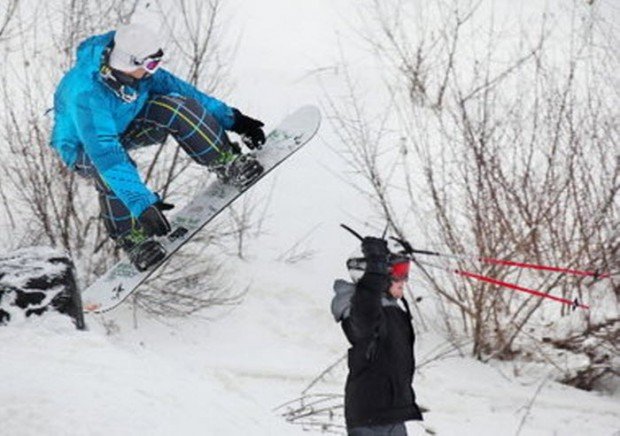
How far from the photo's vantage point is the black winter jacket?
12.2 feet

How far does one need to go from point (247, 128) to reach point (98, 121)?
987mm

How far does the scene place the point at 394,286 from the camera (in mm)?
3764

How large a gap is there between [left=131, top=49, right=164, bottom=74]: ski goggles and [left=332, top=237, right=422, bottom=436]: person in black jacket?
175 centimetres

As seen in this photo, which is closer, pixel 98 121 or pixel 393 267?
pixel 393 267

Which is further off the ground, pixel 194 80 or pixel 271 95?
pixel 271 95

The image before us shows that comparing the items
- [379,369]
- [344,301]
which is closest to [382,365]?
[379,369]

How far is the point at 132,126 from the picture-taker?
5.41m

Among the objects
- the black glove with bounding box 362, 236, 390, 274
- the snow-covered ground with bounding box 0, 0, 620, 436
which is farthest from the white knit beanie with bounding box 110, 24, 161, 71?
the black glove with bounding box 362, 236, 390, 274

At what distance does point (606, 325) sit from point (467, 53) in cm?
529

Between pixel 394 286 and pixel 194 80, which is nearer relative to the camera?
pixel 394 286

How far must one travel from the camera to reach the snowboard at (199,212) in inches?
220

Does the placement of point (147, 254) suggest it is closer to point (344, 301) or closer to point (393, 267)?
point (344, 301)

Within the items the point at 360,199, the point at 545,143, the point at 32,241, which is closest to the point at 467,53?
the point at 360,199

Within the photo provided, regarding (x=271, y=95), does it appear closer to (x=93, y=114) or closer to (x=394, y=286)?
(x=93, y=114)
